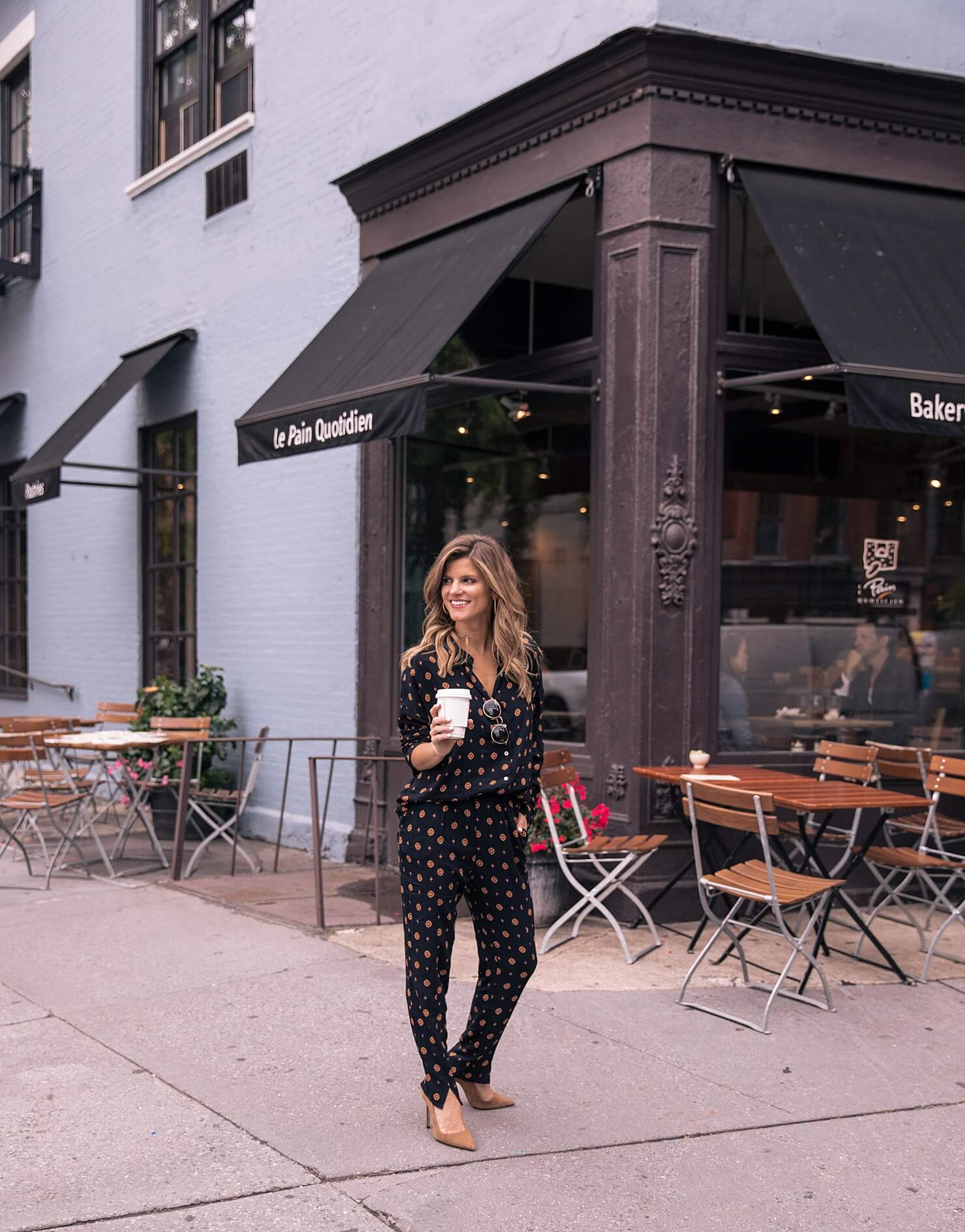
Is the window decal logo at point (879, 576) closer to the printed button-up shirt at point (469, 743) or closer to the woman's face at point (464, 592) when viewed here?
the printed button-up shirt at point (469, 743)

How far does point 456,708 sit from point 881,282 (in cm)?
473

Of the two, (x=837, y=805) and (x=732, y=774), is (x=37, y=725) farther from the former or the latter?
(x=837, y=805)

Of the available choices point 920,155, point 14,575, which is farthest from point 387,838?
point 14,575

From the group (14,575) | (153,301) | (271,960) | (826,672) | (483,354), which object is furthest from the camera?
(14,575)

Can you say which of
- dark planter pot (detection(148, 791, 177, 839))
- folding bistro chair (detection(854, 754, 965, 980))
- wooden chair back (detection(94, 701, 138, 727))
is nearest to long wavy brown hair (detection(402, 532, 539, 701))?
folding bistro chair (detection(854, 754, 965, 980))

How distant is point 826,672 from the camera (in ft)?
28.6

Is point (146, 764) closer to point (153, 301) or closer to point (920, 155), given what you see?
point (153, 301)

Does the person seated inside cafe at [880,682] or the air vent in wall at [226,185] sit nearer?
the person seated inside cafe at [880,682]

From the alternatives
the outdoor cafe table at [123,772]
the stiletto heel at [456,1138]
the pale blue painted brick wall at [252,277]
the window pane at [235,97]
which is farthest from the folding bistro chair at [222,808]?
the window pane at [235,97]

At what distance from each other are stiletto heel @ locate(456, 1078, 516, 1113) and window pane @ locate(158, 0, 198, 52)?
10.5m

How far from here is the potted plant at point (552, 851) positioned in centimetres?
725

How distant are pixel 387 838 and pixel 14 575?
8442 millimetres

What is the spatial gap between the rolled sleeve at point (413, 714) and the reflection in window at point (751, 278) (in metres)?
4.15

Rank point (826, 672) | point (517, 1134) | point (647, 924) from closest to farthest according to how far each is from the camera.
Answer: point (517, 1134) → point (647, 924) → point (826, 672)
